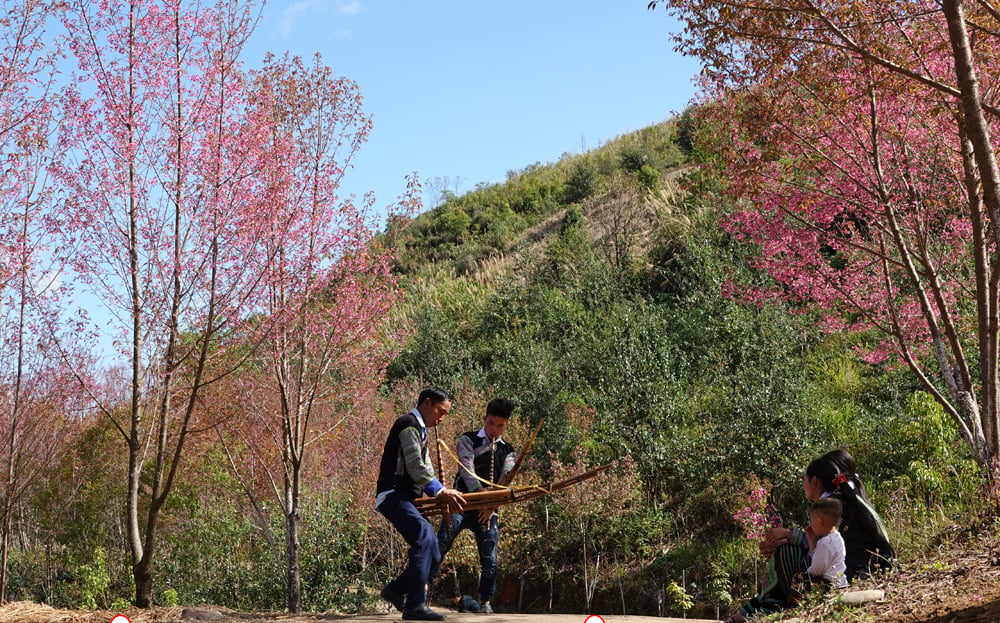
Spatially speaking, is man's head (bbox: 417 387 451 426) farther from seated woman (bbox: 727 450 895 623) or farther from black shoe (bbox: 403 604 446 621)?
seated woman (bbox: 727 450 895 623)

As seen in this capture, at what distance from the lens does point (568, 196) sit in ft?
125

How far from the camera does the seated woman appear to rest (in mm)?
5004

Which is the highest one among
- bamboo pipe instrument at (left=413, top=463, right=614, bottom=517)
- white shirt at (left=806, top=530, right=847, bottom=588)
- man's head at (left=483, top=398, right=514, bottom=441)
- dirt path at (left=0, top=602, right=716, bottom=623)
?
man's head at (left=483, top=398, right=514, bottom=441)

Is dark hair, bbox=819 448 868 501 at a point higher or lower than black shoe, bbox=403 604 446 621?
higher

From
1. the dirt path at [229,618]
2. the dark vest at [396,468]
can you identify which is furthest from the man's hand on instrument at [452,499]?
the dirt path at [229,618]

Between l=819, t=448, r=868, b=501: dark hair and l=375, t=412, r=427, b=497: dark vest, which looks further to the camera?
l=375, t=412, r=427, b=497: dark vest

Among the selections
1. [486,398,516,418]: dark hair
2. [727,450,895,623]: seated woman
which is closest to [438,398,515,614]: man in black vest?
[486,398,516,418]: dark hair

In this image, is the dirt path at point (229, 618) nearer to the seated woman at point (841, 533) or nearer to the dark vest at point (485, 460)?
the seated woman at point (841, 533)

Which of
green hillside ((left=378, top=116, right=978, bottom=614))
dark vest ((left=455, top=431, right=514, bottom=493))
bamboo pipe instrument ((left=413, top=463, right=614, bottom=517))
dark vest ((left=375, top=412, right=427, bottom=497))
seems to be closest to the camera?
bamboo pipe instrument ((left=413, top=463, right=614, bottom=517))

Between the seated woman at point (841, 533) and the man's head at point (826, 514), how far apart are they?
18 centimetres

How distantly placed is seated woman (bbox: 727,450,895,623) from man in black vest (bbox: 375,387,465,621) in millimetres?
1932

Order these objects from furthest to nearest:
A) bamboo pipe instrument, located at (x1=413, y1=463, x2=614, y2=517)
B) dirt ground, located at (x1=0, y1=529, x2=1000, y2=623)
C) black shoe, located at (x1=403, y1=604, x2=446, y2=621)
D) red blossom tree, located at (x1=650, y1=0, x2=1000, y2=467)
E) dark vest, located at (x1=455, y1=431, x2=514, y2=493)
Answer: dark vest, located at (x1=455, y1=431, x2=514, y2=493), red blossom tree, located at (x1=650, y1=0, x2=1000, y2=467), black shoe, located at (x1=403, y1=604, x2=446, y2=621), bamboo pipe instrument, located at (x1=413, y1=463, x2=614, y2=517), dirt ground, located at (x1=0, y1=529, x2=1000, y2=623)

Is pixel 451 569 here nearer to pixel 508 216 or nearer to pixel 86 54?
pixel 86 54

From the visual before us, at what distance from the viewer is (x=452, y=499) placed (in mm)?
5531
